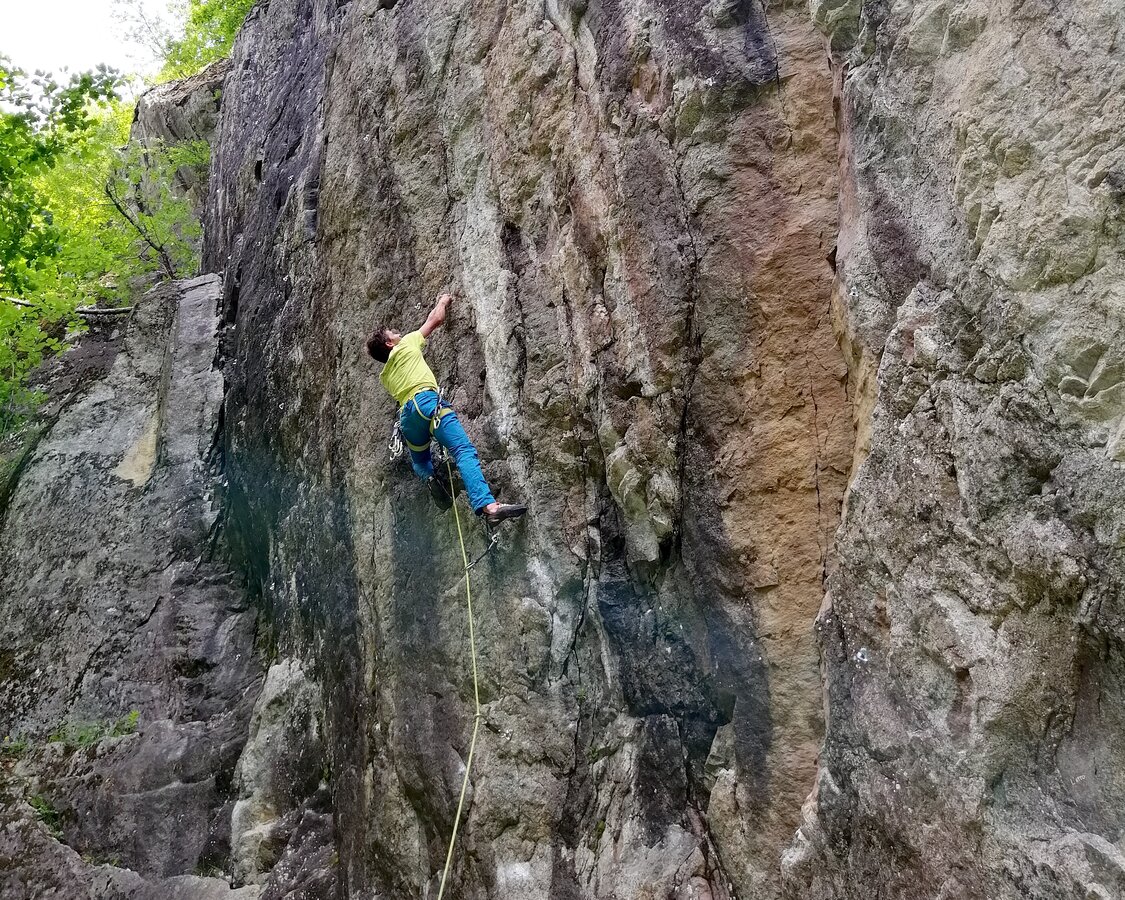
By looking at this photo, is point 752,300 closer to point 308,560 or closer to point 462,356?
point 462,356

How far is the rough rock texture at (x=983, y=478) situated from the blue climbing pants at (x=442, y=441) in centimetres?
269

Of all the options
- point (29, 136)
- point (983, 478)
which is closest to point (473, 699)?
point (983, 478)

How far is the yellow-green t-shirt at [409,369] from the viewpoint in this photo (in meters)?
6.43

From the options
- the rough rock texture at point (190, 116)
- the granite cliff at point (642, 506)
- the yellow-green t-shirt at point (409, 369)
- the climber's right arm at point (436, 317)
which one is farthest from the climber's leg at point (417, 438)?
the rough rock texture at point (190, 116)

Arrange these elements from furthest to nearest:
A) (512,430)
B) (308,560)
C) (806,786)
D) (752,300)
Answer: (308,560), (512,430), (752,300), (806,786)

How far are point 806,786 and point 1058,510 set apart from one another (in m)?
2.01

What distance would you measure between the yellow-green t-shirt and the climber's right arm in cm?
6

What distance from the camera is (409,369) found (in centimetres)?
648

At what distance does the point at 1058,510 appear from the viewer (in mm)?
3025

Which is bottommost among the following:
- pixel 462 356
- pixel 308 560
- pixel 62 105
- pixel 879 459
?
pixel 879 459

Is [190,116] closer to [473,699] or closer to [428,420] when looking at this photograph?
[428,420]

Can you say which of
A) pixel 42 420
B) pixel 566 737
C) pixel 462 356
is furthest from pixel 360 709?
pixel 42 420

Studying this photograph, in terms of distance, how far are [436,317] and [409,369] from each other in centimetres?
47

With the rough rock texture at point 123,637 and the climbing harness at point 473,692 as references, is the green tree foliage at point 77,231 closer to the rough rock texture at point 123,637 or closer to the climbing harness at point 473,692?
the rough rock texture at point 123,637
